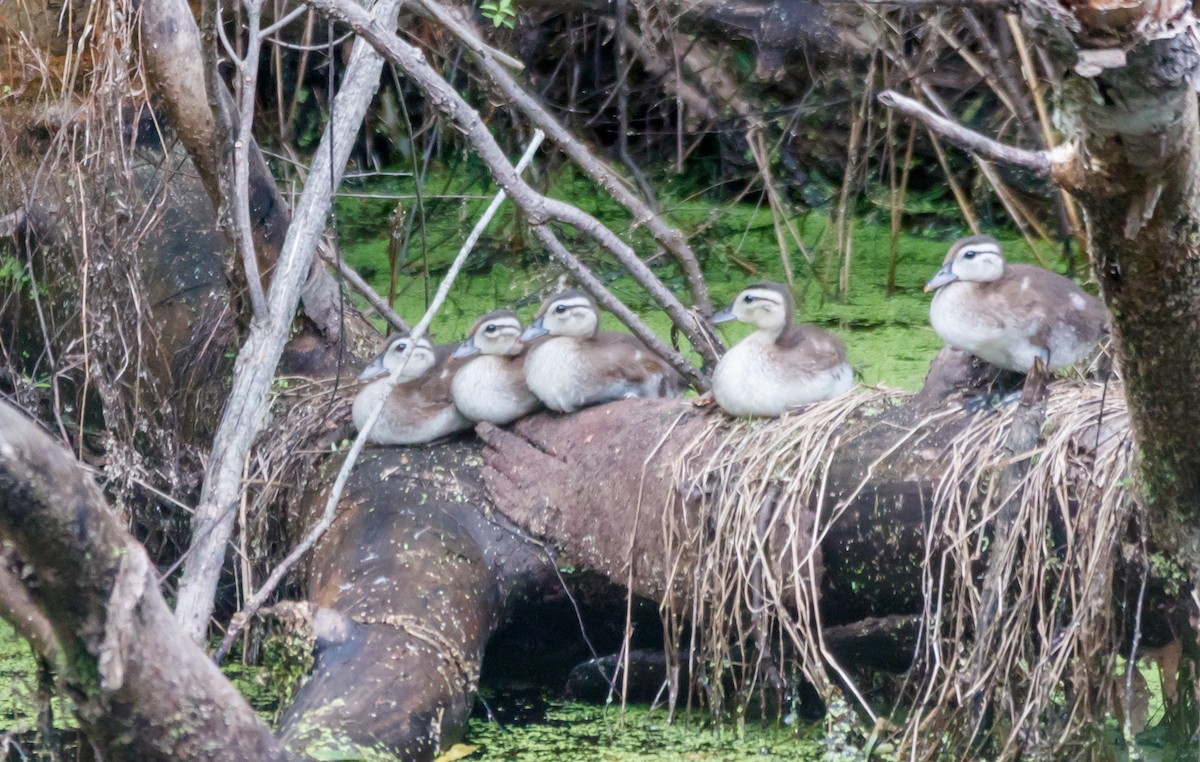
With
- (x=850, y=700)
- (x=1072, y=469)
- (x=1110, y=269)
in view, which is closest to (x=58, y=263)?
(x=850, y=700)

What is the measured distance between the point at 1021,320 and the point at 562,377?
5.21 ft

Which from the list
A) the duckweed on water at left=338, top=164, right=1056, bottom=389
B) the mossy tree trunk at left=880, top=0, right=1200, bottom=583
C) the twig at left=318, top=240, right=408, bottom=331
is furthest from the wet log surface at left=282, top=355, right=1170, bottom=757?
the duckweed on water at left=338, top=164, right=1056, bottom=389

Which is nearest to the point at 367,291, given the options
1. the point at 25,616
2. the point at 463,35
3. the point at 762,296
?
the point at 463,35

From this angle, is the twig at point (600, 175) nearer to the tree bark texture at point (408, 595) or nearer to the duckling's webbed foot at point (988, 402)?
the tree bark texture at point (408, 595)

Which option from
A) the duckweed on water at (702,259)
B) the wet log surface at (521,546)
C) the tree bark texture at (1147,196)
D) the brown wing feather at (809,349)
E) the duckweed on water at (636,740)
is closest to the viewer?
the tree bark texture at (1147,196)

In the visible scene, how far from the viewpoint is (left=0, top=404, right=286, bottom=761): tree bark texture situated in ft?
6.36

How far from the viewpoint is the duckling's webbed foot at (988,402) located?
3848 mm

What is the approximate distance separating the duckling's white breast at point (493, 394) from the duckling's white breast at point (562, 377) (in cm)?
11

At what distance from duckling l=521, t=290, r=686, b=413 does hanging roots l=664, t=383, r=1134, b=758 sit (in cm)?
→ 62

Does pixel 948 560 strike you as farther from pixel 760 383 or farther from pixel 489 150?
pixel 489 150

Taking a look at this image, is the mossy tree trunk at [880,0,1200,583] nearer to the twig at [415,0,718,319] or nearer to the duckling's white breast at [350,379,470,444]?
the twig at [415,0,718,319]

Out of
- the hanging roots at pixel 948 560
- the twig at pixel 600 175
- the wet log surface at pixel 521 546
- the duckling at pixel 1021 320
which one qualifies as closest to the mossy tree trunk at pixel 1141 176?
the hanging roots at pixel 948 560

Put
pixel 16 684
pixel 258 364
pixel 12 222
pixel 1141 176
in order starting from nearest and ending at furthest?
pixel 1141 176, pixel 258 364, pixel 16 684, pixel 12 222

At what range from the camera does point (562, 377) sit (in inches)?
188
